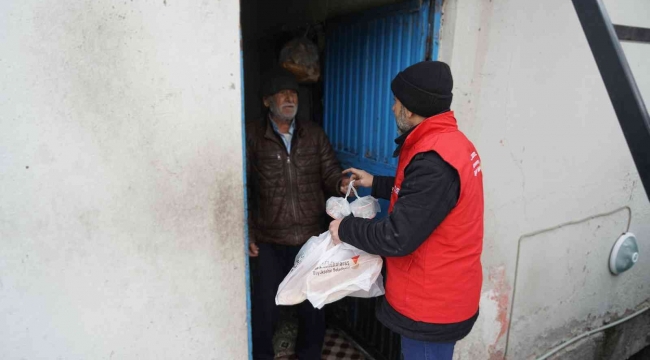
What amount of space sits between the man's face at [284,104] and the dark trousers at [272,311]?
871mm

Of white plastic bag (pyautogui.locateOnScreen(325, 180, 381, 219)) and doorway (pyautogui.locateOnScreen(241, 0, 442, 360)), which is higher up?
doorway (pyautogui.locateOnScreen(241, 0, 442, 360))

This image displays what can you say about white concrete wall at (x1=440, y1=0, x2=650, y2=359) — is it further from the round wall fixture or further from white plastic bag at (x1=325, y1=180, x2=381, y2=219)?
white plastic bag at (x1=325, y1=180, x2=381, y2=219)

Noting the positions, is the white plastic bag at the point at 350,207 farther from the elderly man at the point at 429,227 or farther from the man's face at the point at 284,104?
the man's face at the point at 284,104

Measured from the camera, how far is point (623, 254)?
3420 millimetres

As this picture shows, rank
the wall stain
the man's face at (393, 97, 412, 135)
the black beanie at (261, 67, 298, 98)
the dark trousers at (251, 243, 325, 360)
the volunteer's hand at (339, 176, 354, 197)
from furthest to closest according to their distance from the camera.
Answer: the dark trousers at (251, 243, 325, 360) < the wall stain < the black beanie at (261, 67, 298, 98) < the volunteer's hand at (339, 176, 354, 197) < the man's face at (393, 97, 412, 135)

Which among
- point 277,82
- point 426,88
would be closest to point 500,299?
point 426,88

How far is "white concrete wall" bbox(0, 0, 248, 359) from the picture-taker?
53.5 inches

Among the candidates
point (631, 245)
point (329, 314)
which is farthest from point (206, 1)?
point (631, 245)

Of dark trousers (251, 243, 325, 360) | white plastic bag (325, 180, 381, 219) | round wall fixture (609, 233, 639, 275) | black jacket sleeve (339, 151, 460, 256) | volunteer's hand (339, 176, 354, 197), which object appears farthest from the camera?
round wall fixture (609, 233, 639, 275)

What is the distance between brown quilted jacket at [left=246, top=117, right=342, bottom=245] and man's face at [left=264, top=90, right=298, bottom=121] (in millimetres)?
108

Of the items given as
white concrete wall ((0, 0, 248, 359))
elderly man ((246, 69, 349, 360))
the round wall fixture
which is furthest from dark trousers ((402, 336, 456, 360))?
the round wall fixture

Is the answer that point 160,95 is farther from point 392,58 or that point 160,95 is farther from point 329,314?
point 329,314

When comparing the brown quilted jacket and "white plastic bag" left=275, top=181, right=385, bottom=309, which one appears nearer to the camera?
"white plastic bag" left=275, top=181, right=385, bottom=309

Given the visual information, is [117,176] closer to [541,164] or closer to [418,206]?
[418,206]
